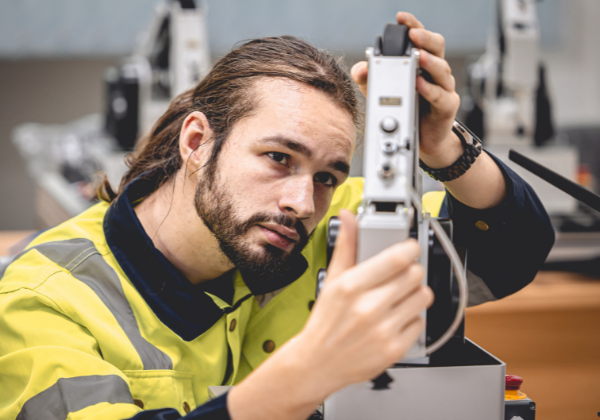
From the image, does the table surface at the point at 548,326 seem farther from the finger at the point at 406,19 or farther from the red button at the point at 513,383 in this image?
the finger at the point at 406,19

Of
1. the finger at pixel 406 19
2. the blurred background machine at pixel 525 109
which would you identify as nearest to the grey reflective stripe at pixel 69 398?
the finger at pixel 406 19

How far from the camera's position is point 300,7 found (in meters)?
3.90

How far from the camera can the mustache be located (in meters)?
0.81

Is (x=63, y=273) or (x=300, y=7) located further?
(x=300, y=7)

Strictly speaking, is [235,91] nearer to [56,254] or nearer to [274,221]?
[274,221]

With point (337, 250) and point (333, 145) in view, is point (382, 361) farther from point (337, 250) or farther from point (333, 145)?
point (333, 145)

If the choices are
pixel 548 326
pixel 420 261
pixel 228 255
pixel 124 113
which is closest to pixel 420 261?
pixel 420 261

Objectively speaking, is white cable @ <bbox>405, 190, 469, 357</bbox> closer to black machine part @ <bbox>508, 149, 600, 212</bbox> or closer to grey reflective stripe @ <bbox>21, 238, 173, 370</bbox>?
black machine part @ <bbox>508, 149, 600, 212</bbox>

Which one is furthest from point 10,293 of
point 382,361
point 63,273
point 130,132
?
point 130,132

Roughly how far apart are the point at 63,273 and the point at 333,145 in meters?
0.47

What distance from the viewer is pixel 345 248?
1.76ft

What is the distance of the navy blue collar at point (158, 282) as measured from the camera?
2.91ft

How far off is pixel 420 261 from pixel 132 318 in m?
0.48

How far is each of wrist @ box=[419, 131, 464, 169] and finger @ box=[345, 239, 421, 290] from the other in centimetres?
37
